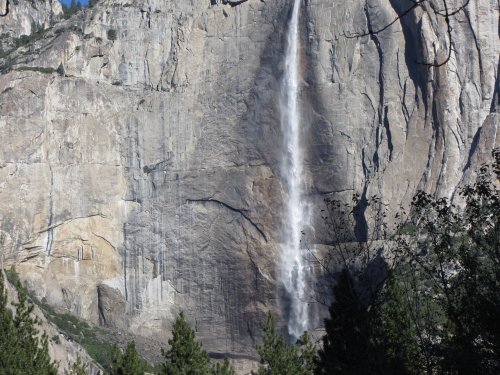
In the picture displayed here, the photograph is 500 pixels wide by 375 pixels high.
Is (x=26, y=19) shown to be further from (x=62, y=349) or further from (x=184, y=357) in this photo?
(x=184, y=357)

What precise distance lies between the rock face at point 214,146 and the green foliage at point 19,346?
32.4m

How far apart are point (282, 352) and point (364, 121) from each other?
111 feet

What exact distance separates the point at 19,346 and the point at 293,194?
40.4 meters

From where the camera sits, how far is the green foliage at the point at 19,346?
37178mm

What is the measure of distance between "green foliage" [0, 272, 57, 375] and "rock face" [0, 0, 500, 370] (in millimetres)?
32406

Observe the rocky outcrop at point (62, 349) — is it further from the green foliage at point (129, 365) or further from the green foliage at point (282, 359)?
the green foliage at point (282, 359)

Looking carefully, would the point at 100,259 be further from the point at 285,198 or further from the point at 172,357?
the point at 172,357

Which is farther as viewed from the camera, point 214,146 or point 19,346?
point 214,146

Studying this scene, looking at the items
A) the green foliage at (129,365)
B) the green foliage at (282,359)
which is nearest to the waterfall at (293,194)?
the green foliage at (282,359)

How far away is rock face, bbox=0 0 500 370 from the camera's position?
72.2m

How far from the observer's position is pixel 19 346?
1501 inches

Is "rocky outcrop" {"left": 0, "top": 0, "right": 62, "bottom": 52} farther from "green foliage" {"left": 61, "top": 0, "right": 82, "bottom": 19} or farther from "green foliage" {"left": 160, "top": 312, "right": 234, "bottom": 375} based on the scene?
"green foliage" {"left": 160, "top": 312, "right": 234, "bottom": 375}

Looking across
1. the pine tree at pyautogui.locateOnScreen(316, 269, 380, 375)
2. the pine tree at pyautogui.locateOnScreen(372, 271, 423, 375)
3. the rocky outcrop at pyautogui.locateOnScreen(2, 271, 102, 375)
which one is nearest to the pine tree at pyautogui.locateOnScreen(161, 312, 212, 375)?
the pine tree at pyautogui.locateOnScreen(372, 271, 423, 375)

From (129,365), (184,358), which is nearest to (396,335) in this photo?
(184,358)
